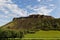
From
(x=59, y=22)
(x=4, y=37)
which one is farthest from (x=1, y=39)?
(x=59, y=22)

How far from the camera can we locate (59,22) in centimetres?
12275

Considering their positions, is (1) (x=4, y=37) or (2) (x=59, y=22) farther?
(2) (x=59, y=22)

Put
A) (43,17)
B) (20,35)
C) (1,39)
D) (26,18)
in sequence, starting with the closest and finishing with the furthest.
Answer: (1,39) < (20,35) < (43,17) < (26,18)

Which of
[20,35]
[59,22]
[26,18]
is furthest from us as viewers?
[26,18]

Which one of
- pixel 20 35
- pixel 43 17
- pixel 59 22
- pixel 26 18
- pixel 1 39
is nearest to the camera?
pixel 1 39

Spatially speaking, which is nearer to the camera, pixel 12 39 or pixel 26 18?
pixel 12 39

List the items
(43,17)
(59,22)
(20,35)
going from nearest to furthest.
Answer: (20,35) → (59,22) → (43,17)

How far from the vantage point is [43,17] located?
148000 mm

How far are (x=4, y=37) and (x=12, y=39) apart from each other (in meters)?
2.48

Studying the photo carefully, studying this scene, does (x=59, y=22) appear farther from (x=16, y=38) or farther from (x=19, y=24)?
(x=16, y=38)

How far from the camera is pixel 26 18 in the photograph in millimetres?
159125

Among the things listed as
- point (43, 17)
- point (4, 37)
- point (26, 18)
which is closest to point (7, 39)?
point (4, 37)

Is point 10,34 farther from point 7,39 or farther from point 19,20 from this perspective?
point 19,20

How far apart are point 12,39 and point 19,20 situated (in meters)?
123
